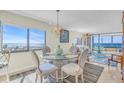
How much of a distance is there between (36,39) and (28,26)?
48cm

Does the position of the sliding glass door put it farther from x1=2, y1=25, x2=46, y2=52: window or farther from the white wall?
x1=2, y1=25, x2=46, y2=52: window

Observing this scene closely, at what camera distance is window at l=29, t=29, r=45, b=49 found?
282 centimetres

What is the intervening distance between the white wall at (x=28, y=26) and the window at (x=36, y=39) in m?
0.14

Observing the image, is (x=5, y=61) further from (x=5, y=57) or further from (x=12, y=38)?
(x=12, y=38)

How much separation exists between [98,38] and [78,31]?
31.2 inches

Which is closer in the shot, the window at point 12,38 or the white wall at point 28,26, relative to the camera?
the window at point 12,38

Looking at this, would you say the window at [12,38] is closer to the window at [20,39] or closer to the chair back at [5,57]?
the window at [20,39]

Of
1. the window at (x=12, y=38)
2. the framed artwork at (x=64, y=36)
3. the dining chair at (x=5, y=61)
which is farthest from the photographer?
the framed artwork at (x=64, y=36)

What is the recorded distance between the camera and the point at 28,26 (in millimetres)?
3074

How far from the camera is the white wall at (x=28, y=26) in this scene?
8.71ft

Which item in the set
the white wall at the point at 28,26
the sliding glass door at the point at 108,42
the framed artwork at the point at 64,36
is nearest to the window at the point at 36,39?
the white wall at the point at 28,26

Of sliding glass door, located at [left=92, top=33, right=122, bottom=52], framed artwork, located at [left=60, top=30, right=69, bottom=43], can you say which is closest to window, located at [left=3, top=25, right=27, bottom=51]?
framed artwork, located at [left=60, top=30, right=69, bottom=43]

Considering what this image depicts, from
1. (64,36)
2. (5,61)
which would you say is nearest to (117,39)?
(64,36)
